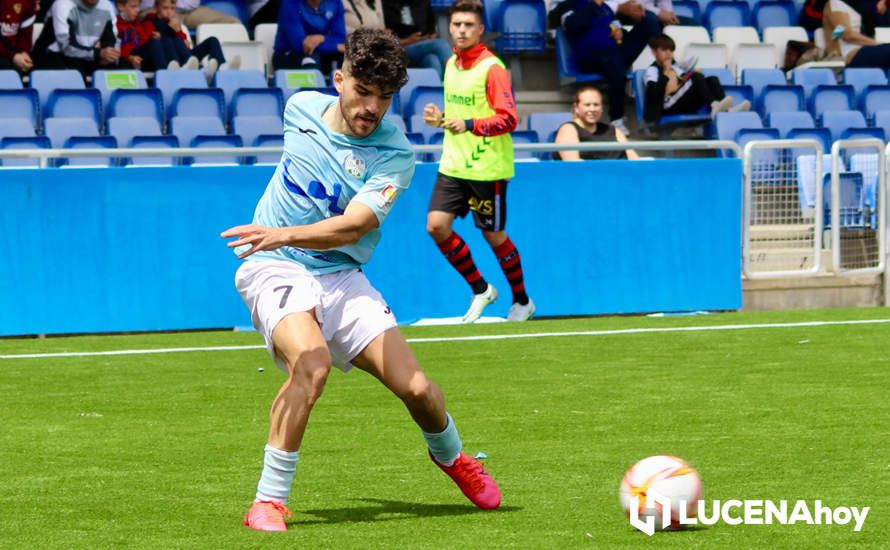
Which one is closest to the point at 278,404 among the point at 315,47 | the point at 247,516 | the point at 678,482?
the point at 247,516

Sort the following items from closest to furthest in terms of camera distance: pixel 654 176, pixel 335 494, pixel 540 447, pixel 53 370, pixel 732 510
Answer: pixel 732 510, pixel 335 494, pixel 540 447, pixel 53 370, pixel 654 176

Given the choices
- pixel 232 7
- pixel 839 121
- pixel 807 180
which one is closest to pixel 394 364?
pixel 807 180

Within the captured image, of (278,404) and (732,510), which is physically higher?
(278,404)

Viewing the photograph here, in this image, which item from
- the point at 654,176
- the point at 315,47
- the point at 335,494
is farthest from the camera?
the point at 315,47

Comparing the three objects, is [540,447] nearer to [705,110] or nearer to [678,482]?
[678,482]

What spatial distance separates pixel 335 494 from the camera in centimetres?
615

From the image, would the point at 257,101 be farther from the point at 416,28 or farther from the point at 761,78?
the point at 761,78

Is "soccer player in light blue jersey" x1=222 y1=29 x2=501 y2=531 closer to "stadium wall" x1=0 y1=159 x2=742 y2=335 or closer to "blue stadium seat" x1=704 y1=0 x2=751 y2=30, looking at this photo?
"stadium wall" x1=0 y1=159 x2=742 y2=335

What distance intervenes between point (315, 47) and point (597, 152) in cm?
467

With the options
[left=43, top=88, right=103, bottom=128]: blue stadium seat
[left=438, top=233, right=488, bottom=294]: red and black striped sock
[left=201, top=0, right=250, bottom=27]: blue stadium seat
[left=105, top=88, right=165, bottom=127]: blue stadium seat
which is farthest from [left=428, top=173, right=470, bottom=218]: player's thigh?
[left=201, top=0, right=250, bottom=27]: blue stadium seat

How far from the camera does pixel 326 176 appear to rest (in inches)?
225

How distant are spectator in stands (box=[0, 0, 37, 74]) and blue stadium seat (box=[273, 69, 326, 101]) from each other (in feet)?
→ 8.48

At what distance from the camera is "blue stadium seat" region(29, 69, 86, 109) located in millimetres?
15477

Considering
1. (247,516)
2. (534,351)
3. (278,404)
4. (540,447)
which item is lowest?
(534,351)
